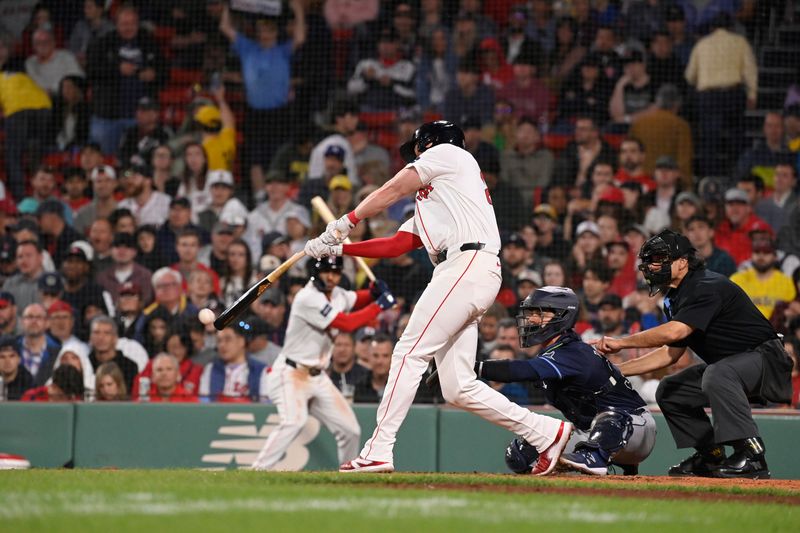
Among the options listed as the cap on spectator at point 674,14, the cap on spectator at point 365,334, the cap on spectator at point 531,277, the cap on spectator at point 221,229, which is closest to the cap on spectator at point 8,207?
the cap on spectator at point 221,229

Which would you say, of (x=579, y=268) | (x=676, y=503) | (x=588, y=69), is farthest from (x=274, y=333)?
(x=676, y=503)

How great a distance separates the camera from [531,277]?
11.4m

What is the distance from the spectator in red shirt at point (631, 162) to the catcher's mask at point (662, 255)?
565 centimetres

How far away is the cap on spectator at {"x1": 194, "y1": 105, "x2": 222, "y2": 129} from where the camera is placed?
14.3 metres

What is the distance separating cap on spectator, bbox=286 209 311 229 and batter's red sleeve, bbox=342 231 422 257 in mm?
5951

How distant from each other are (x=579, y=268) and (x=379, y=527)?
748cm

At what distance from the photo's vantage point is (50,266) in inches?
496

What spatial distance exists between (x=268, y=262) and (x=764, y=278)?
4.68 metres

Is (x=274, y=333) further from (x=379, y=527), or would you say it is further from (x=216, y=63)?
(x=379, y=527)

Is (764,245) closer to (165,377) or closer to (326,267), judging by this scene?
(326,267)

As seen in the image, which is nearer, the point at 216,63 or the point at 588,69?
the point at 588,69

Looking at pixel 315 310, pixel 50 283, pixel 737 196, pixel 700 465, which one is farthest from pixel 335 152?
pixel 700 465

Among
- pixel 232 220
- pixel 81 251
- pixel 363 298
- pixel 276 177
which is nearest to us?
pixel 363 298

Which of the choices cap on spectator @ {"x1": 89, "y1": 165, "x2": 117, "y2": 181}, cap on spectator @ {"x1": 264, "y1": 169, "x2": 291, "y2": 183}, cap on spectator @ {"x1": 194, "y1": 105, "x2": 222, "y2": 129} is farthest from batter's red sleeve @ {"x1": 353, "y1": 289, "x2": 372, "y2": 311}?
cap on spectator @ {"x1": 194, "y1": 105, "x2": 222, "y2": 129}
